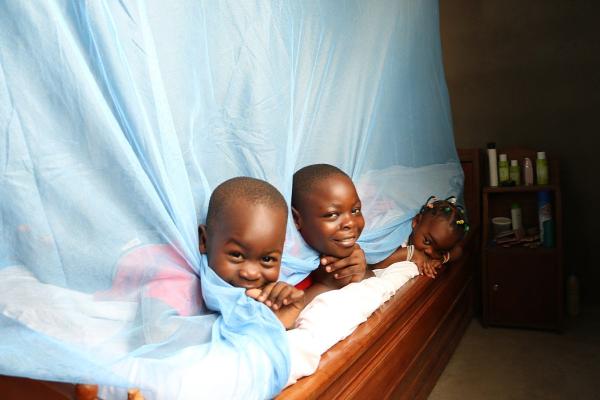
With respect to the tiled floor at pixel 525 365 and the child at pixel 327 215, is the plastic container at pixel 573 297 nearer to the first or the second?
the tiled floor at pixel 525 365

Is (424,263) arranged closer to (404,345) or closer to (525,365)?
(404,345)

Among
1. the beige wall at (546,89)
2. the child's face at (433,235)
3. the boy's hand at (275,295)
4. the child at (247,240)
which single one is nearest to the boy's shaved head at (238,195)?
the child at (247,240)

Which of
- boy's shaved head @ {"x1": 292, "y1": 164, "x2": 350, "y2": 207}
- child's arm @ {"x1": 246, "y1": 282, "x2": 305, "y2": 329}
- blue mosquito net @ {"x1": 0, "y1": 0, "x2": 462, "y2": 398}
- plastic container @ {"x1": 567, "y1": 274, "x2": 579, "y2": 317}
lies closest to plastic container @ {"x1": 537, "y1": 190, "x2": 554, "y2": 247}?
plastic container @ {"x1": 567, "y1": 274, "x2": 579, "y2": 317}

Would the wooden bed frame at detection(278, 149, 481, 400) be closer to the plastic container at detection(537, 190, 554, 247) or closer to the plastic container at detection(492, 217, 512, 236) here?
the plastic container at detection(492, 217, 512, 236)

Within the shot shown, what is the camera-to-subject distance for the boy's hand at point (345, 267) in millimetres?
1309

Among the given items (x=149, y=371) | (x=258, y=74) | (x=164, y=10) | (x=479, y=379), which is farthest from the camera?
(x=479, y=379)

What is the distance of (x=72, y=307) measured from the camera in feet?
2.34

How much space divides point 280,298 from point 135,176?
37 cm

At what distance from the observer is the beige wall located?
2898 millimetres

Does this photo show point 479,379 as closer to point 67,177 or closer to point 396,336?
point 396,336

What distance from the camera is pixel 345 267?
A: 4.42 ft

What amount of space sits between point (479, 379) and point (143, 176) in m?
1.84

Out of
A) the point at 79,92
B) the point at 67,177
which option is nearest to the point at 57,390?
the point at 67,177

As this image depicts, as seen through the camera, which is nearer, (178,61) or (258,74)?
(178,61)
